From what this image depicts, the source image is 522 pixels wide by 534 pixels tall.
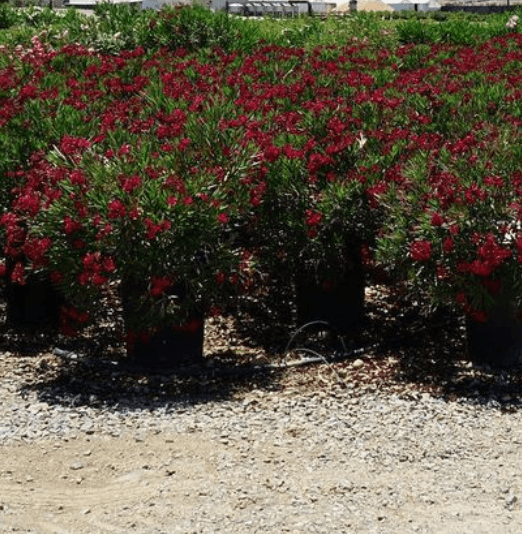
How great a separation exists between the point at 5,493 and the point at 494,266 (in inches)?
115

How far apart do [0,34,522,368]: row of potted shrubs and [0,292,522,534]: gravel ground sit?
0.46 m

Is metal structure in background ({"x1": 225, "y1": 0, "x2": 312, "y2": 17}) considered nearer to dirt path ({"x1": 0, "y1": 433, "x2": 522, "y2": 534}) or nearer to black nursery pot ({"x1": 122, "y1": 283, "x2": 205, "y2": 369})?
black nursery pot ({"x1": 122, "y1": 283, "x2": 205, "y2": 369})

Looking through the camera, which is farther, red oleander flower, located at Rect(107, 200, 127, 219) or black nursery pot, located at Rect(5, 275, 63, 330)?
black nursery pot, located at Rect(5, 275, 63, 330)

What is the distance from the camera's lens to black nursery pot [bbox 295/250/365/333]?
7336 mm

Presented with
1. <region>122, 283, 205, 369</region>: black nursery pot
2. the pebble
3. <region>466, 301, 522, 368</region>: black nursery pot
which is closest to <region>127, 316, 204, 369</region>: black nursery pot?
<region>122, 283, 205, 369</region>: black nursery pot

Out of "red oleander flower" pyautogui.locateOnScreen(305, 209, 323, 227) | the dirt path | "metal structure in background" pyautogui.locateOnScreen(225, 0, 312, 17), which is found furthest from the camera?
"metal structure in background" pyautogui.locateOnScreen(225, 0, 312, 17)

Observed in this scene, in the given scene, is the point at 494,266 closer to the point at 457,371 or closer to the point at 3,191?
the point at 457,371

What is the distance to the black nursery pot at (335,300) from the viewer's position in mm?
7336

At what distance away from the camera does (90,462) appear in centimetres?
557

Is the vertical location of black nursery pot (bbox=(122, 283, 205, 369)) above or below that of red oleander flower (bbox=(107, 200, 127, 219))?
below

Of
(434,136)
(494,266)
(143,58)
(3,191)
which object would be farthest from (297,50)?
(494,266)

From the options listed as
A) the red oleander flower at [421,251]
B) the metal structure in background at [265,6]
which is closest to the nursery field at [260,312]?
the red oleander flower at [421,251]

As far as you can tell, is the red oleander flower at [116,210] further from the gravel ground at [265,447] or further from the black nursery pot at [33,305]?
the black nursery pot at [33,305]

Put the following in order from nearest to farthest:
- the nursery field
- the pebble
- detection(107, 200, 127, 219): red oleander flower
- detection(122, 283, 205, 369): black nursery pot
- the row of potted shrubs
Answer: the pebble < the nursery field < detection(107, 200, 127, 219): red oleander flower < the row of potted shrubs < detection(122, 283, 205, 369): black nursery pot
